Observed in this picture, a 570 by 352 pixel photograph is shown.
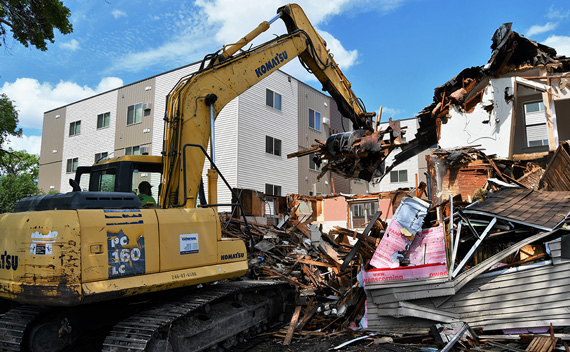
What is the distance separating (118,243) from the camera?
4715 mm

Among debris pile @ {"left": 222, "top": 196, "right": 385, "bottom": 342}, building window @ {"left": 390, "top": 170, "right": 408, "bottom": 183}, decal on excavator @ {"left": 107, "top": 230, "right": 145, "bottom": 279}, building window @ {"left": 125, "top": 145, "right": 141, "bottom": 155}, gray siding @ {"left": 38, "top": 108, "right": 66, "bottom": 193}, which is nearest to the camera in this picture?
decal on excavator @ {"left": 107, "top": 230, "right": 145, "bottom": 279}

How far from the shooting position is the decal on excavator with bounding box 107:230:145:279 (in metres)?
4.64

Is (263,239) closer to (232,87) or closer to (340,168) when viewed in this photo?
(340,168)

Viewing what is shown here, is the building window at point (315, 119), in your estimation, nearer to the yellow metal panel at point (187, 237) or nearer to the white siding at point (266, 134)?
the white siding at point (266, 134)

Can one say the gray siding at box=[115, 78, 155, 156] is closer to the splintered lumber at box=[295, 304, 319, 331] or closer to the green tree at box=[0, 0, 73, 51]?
the green tree at box=[0, 0, 73, 51]

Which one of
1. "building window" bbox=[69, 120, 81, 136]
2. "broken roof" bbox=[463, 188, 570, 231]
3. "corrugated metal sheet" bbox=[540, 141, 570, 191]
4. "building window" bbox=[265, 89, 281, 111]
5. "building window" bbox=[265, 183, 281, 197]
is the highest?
"building window" bbox=[265, 89, 281, 111]

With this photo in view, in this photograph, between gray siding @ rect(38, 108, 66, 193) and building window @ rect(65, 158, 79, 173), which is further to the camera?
gray siding @ rect(38, 108, 66, 193)

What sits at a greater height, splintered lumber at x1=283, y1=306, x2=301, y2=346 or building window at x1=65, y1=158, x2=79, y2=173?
building window at x1=65, y1=158, x2=79, y2=173

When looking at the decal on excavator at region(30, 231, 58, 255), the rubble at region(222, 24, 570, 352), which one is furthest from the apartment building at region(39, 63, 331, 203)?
the decal on excavator at region(30, 231, 58, 255)

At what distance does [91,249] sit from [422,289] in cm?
513

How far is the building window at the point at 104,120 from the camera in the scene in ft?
92.4

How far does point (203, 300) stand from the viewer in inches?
226

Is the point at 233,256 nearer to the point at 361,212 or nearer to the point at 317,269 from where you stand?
the point at 317,269

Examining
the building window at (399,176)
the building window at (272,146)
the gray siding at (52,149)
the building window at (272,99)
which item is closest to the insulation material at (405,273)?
the building window at (272,146)
